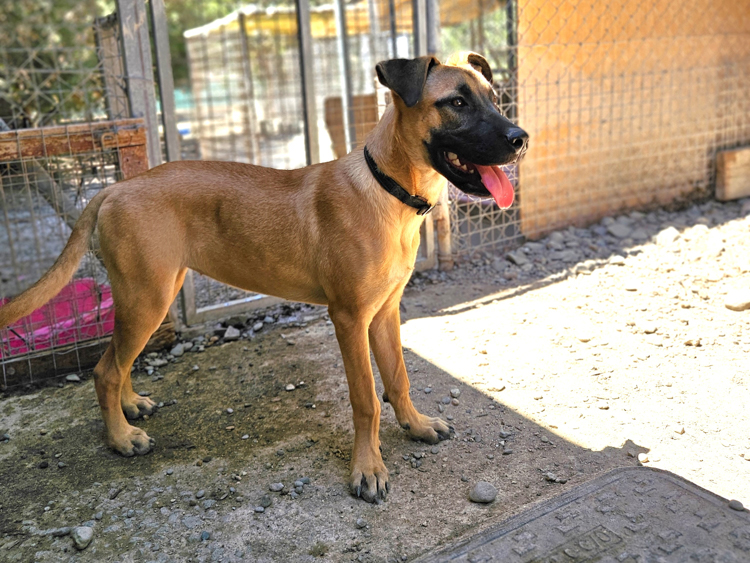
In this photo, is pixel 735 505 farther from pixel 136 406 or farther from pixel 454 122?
pixel 136 406

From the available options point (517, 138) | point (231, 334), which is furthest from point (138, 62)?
point (517, 138)

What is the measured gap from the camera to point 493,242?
618 cm

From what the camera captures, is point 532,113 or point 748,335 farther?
point 532,113

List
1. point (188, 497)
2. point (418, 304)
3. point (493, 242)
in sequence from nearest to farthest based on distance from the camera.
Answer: point (188, 497) → point (418, 304) → point (493, 242)

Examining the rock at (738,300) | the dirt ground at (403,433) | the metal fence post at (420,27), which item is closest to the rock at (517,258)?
the dirt ground at (403,433)

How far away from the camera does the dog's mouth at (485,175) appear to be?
2898 millimetres

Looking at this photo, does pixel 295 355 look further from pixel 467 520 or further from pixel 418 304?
pixel 467 520

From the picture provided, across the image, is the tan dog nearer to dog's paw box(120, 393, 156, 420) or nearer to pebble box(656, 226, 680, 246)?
dog's paw box(120, 393, 156, 420)

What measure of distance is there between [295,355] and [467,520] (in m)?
1.98

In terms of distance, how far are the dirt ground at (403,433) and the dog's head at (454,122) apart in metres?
1.29

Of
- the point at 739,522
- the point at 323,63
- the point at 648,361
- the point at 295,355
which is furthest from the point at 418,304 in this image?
the point at 323,63

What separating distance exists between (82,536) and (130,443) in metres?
0.72

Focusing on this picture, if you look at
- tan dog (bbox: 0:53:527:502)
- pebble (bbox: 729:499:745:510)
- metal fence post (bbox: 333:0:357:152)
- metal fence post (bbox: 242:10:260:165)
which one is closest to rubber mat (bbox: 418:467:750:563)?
pebble (bbox: 729:499:745:510)

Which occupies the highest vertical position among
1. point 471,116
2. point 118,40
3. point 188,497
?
point 118,40
